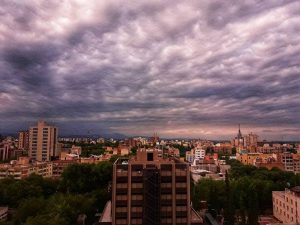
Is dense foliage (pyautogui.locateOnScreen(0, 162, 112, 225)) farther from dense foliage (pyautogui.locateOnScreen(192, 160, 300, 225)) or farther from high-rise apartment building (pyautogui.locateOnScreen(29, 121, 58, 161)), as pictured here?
high-rise apartment building (pyautogui.locateOnScreen(29, 121, 58, 161))

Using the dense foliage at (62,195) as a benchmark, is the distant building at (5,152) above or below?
above

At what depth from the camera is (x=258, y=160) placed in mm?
124312

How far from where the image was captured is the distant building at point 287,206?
5316cm

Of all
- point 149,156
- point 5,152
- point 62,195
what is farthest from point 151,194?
point 5,152

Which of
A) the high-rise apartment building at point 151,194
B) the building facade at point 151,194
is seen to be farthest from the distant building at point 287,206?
the high-rise apartment building at point 151,194

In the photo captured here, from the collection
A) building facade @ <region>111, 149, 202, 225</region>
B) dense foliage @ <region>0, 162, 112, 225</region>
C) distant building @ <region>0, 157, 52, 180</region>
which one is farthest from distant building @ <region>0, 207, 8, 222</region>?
distant building @ <region>0, 157, 52, 180</region>

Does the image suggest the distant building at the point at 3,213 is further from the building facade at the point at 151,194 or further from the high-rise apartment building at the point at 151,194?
the building facade at the point at 151,194

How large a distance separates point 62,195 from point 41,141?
8043cm

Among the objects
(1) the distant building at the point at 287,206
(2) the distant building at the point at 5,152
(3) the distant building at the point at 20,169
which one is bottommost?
(1) the distant building at the point at 287,206

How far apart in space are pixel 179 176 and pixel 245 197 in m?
23.4

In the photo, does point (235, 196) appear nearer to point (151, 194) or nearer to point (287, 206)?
point (287, 206)

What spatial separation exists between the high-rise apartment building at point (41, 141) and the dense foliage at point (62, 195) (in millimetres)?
60233

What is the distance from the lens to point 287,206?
56.9 metres

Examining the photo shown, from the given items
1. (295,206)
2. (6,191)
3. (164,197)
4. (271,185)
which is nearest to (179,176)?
(164,197)
